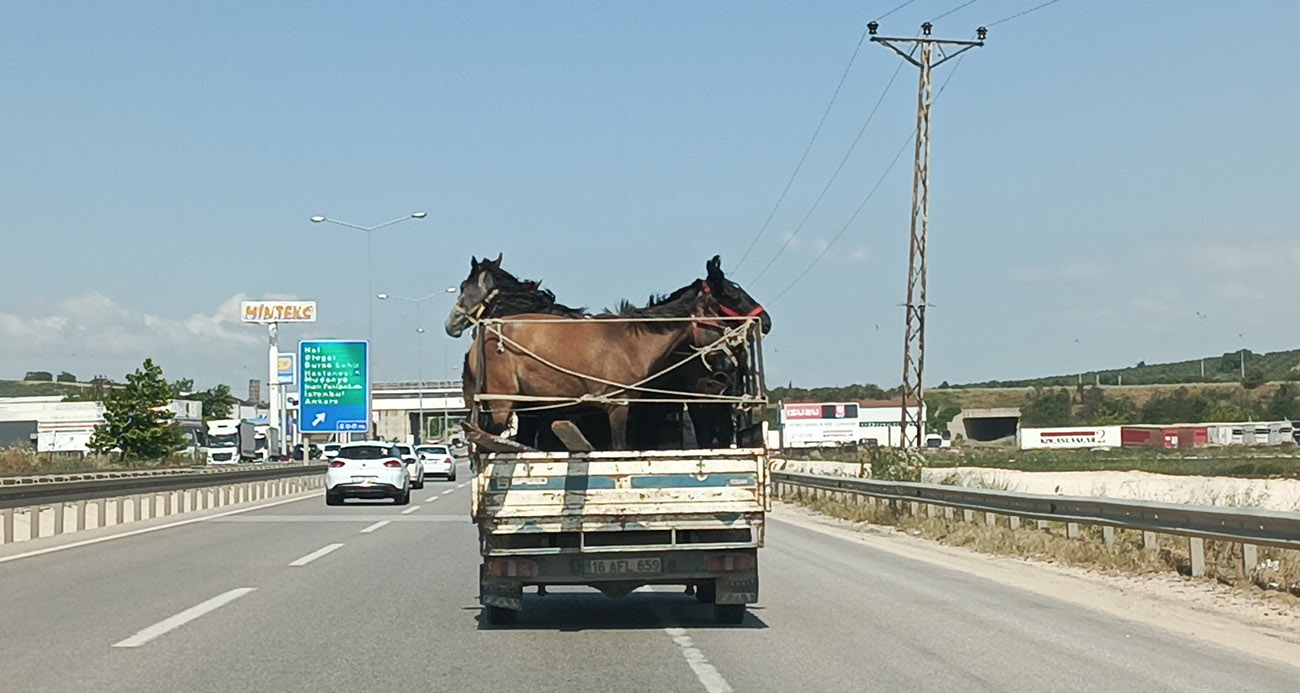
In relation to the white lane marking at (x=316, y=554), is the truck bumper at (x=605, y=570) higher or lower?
higher

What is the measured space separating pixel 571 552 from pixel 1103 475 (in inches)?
2018

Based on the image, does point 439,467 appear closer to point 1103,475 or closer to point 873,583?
point 1103,475

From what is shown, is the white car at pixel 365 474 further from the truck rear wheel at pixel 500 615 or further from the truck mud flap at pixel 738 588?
the truck mud flap at pixel 738 588

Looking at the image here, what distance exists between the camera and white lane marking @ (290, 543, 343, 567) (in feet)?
55.2

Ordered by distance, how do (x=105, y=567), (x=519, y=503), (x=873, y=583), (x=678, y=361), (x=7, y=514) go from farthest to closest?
(x=7, y=514) < (x=105, y=567) < (x=873, y=583) < (x=678, y=361) < (x=519, y=503)

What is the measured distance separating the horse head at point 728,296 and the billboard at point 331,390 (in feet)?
147

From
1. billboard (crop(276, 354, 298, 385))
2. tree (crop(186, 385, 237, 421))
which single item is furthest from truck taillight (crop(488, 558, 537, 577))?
tree (crop(186, 385, 237, 421))

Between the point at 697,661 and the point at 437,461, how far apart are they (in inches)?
1817

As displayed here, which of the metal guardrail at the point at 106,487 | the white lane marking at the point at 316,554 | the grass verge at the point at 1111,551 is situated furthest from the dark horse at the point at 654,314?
the metal guardrail at the point at 106,487

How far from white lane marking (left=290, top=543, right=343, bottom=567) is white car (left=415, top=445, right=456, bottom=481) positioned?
34387 millimetres

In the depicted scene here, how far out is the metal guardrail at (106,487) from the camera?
24.3 metres

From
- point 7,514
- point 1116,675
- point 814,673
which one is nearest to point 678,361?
point 814,673

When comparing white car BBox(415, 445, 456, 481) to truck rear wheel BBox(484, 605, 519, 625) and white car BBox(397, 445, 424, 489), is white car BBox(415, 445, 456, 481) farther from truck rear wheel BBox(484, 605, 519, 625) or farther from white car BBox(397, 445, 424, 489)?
truck rear wheel BBox(484, 605, 519, 625)

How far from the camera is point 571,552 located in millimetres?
10242
